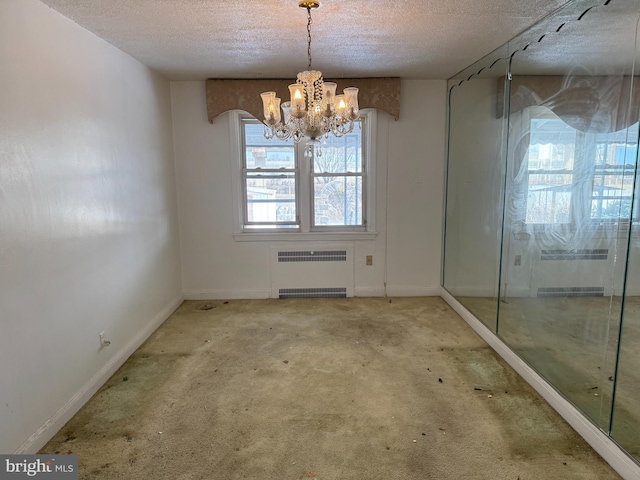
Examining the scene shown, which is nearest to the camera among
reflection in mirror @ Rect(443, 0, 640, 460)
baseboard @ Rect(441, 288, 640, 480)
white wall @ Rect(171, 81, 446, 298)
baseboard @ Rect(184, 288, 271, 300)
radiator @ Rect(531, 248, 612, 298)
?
baseboard @ Rect(441, 288, 640, 480)

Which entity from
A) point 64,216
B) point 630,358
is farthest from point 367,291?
point 64,216

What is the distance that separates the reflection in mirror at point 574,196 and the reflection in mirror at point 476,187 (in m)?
0.28

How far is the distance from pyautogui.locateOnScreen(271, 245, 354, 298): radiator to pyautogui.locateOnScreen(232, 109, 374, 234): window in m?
0.26

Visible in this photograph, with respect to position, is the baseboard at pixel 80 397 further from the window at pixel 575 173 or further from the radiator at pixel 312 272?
the window at pixel 575 173

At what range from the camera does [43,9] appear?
2.26 metres

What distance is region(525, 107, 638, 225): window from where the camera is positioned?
6.67 feet

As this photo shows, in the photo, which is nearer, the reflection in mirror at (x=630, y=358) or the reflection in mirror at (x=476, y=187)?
the reflection in mirror at (x=630, y=358)

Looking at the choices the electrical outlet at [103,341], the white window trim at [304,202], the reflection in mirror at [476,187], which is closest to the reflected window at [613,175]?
the reflection in mirror at [476,187]

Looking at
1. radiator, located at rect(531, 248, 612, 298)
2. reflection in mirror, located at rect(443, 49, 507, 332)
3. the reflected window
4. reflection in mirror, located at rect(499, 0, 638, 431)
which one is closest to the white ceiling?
reflection in mirror, located at rect(443, 49, 507, 332)

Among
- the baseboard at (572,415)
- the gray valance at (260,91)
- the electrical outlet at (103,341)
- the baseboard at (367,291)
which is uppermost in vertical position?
the gray valance at (260,91)

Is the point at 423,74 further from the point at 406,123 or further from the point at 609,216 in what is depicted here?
the point at 609,216

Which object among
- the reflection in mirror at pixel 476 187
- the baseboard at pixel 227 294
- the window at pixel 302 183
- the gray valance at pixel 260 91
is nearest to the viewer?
the reflection in mirror at pixel 476 187

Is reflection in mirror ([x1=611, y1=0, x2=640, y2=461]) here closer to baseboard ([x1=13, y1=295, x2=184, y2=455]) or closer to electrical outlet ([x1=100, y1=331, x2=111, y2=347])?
baseboard ([x1=13, y1=295, x2=184, y2=455])

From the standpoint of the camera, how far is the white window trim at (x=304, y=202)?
14.7ft
